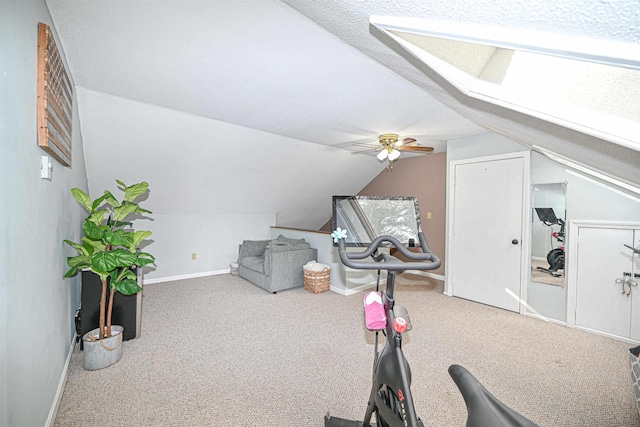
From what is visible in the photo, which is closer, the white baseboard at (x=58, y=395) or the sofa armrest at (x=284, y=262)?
the white baseboard at (x=58, y=395)

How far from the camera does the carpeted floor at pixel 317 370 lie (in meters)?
1.67

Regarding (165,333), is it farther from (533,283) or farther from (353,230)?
(533,283)

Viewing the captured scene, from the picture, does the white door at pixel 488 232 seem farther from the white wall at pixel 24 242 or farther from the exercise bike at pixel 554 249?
the white wall at pixel 24 242

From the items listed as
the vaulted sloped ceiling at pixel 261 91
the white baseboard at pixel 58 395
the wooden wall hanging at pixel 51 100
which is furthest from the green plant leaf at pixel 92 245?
the vaulted sloped ceiling at pixel 261 91

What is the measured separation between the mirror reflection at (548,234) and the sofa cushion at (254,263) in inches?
143

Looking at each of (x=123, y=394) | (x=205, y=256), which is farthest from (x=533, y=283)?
(x=205, y=256)

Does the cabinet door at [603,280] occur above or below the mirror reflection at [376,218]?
below

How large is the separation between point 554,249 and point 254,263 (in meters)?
4.00

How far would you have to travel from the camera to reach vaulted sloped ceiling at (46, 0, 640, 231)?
3.45ft

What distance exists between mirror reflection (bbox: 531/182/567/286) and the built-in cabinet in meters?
0.11

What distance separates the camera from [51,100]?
152 centimetres

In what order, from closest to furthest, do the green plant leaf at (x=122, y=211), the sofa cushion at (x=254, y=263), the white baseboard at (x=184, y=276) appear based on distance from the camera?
1. the green plant leaf at (x=122, y=211)
2. the sofa cushion at (x=254, y=263)
3. the white baseboard at (x=184, y=276)

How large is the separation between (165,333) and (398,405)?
8.31 ft

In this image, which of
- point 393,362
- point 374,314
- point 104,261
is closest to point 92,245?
point 104,261
